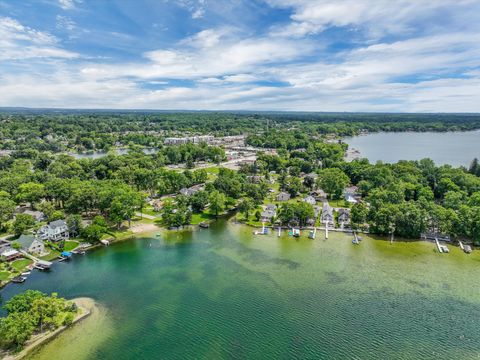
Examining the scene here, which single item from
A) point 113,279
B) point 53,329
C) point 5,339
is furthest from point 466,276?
point 5,339

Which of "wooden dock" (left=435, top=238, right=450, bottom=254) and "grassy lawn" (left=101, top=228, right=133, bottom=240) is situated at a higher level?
"wooden dock" (left=435, top=238, right=450, bottom=254)

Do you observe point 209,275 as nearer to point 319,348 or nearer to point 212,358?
point 212,358

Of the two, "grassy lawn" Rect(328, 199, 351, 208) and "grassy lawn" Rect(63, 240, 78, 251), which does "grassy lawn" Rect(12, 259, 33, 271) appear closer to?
"grassy lawn" Rect(63, 240, 78, 251)

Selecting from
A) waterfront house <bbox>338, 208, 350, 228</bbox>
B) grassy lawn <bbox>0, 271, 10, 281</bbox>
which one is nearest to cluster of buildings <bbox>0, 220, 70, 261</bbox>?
grassy lawn <bbox>0, 271, 10, 281</bbox>

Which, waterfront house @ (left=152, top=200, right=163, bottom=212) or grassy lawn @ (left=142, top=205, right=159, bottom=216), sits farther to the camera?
waterfront house @ (left=152, top=200, right=163, bottom=212)

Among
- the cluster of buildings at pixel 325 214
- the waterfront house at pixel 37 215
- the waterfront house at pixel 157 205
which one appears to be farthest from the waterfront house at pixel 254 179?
the waterfront house at pixel 37 215

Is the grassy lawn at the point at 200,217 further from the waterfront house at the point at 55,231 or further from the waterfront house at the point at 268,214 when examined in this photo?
the waterfront house at the point at 55,231

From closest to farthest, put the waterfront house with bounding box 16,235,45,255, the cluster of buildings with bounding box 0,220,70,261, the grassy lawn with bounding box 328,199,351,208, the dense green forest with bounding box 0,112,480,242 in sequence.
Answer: the cluster of buildings with bounding box 0,220,70,261 < the waterfront house with bounding box 16,235,45,255 < the dense green forest with bounding box 0,112,480,242 < the grassy lawn with bounding box 328,199,351,208
